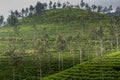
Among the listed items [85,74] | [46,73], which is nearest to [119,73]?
[85,74]

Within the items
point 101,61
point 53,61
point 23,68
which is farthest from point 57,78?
point 53,61

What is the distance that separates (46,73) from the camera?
15462 cm

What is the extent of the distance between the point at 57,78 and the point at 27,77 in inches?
872

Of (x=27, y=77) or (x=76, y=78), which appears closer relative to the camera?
(x=76, y=78)

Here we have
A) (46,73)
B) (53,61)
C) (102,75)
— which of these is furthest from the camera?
(53,61)

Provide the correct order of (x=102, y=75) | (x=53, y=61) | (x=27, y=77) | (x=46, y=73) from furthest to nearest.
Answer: (x=53, y=61), (x=46, y=73), (x=27, y=77), (x=102, y=75)

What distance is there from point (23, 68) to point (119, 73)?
2275 inches

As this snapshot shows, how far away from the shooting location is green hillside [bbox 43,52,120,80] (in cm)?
12388

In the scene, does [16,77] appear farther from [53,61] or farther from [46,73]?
[53,61]

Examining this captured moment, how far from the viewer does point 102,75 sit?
125 m

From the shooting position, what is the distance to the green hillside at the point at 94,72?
124 meters

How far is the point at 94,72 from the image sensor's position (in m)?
131

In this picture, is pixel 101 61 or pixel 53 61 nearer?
pixel 101 61

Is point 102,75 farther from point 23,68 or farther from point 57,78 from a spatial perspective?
point 23,68
